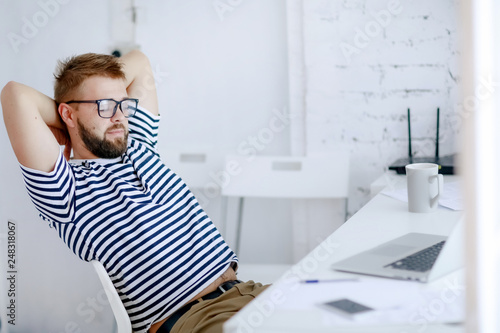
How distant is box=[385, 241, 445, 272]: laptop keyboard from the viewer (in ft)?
3.28

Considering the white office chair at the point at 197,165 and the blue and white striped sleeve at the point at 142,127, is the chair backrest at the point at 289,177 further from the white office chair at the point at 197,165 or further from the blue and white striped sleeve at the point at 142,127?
A: the blue and white striped sleeve at the point at 142,127

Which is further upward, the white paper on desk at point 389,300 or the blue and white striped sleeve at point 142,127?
the blue and white striped sleeve at point 142,127

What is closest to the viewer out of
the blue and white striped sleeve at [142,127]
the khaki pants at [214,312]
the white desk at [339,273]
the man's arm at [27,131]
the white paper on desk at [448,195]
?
the white desk at [339,273]

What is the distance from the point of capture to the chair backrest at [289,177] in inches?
83.8

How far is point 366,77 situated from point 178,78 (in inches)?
29.9

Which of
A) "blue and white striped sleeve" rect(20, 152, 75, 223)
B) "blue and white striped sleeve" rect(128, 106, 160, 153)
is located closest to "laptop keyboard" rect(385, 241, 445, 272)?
"blue and white striped sleeve" rect(20, 152, 75, 223)

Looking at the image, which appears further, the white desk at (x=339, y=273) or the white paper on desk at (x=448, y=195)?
the white paper on desk at (x=448, y=195)

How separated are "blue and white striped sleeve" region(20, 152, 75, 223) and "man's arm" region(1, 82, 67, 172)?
19 mm

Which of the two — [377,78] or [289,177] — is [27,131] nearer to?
[289,177]

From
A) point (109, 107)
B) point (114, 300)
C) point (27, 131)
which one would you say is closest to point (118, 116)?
point (109, 107)

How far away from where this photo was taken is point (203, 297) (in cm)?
140

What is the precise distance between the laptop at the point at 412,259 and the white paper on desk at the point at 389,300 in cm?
3

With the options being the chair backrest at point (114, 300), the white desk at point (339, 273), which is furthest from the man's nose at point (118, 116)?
the white desk at point (339, 273)

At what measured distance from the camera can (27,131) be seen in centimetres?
136
